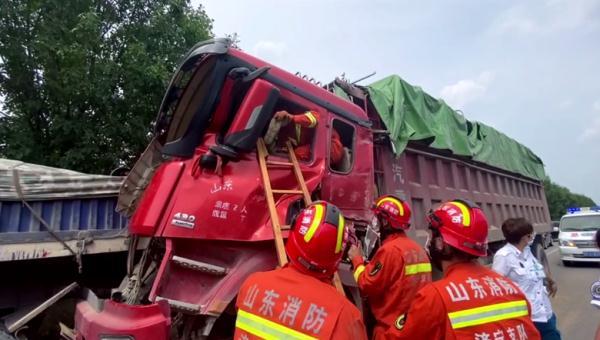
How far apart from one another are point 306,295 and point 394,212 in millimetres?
1523

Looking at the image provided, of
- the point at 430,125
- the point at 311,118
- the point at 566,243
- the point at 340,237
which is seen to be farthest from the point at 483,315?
the point at 566,243

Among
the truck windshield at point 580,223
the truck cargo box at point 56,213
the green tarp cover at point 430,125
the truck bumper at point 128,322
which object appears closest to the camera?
the truck bumper at point 128,322

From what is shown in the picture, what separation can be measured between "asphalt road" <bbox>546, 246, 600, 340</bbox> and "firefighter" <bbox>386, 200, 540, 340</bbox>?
4.62m

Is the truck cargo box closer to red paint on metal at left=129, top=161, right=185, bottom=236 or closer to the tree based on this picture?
red paint on metal at left=129, top=161, right=185, bottom=236

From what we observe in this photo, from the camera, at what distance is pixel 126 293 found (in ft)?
9.57

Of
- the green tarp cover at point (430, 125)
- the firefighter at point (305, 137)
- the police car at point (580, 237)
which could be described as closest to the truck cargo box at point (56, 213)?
the firefighter at point (305, 137)

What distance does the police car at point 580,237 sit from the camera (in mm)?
11688

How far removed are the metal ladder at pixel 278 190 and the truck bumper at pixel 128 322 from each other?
0.74 m

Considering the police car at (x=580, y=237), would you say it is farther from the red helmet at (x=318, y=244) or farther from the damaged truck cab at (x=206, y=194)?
the red helmet at (x=318, y=244)

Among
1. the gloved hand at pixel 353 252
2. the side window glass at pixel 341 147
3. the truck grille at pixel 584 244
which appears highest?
the side window glass at pixel 341 147

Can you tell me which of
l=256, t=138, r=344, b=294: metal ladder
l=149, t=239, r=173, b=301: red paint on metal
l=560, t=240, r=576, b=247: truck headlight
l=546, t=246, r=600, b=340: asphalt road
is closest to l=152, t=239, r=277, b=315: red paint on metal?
l=149, t=239, r=173, b=301: red paint on metal

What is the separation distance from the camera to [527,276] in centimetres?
339

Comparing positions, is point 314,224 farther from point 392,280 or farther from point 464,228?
point 392,280

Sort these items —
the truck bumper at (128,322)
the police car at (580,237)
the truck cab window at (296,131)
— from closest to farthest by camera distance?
the truck bumper at (128,322), the truck cab window at (296,131), the police car at (580,237)
